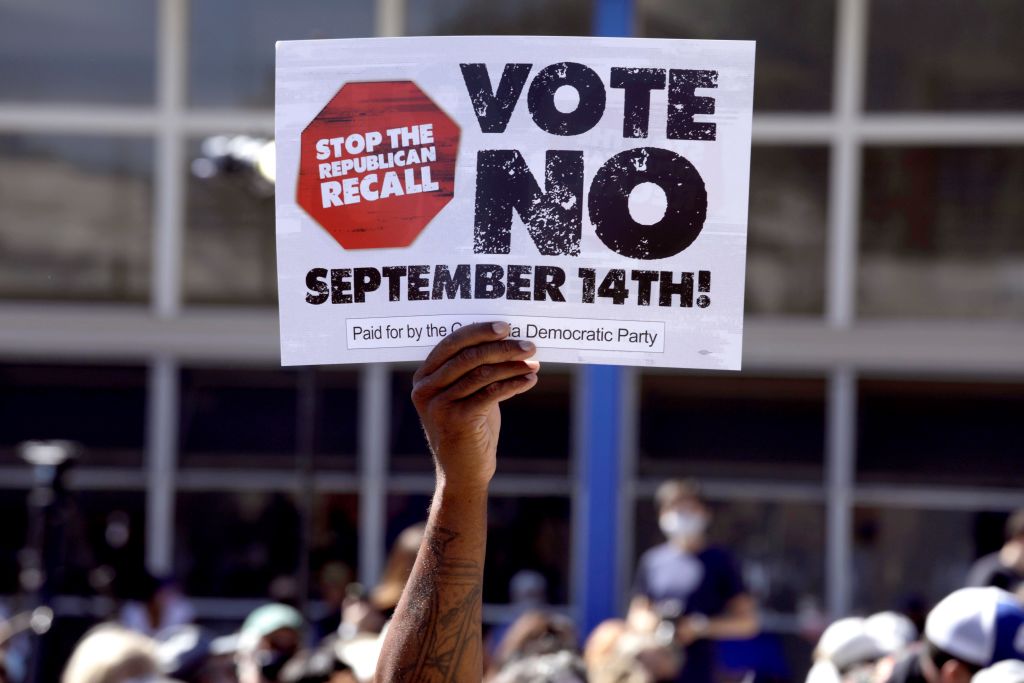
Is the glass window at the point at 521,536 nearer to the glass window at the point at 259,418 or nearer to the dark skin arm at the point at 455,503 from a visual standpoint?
the glass window at the point at 259,418

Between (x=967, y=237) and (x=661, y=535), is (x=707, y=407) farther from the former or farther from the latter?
(x=967, y=237)

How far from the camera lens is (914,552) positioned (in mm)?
9781

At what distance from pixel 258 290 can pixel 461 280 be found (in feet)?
27.7

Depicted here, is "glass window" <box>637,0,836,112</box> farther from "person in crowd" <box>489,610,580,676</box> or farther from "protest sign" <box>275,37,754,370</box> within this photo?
"protest sign" <box>275,37,754,370</box>

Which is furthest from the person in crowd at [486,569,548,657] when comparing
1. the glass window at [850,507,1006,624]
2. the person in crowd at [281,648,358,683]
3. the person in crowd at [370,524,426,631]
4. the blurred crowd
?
the person in crowd at [281,648,358,683]

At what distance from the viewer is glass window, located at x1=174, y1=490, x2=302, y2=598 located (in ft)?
33.3

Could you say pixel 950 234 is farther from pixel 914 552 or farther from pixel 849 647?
pixel 849 647

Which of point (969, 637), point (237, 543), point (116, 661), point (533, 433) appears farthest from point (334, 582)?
point (969, 637)

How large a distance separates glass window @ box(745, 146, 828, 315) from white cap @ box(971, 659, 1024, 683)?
23.5 ft

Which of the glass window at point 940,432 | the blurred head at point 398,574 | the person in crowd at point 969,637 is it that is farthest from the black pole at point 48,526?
the glass window at point 940,432

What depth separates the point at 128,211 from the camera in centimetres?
1062

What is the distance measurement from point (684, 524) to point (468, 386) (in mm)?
5078

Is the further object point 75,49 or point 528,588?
point 75,49

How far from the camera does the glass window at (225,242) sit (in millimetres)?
10406
